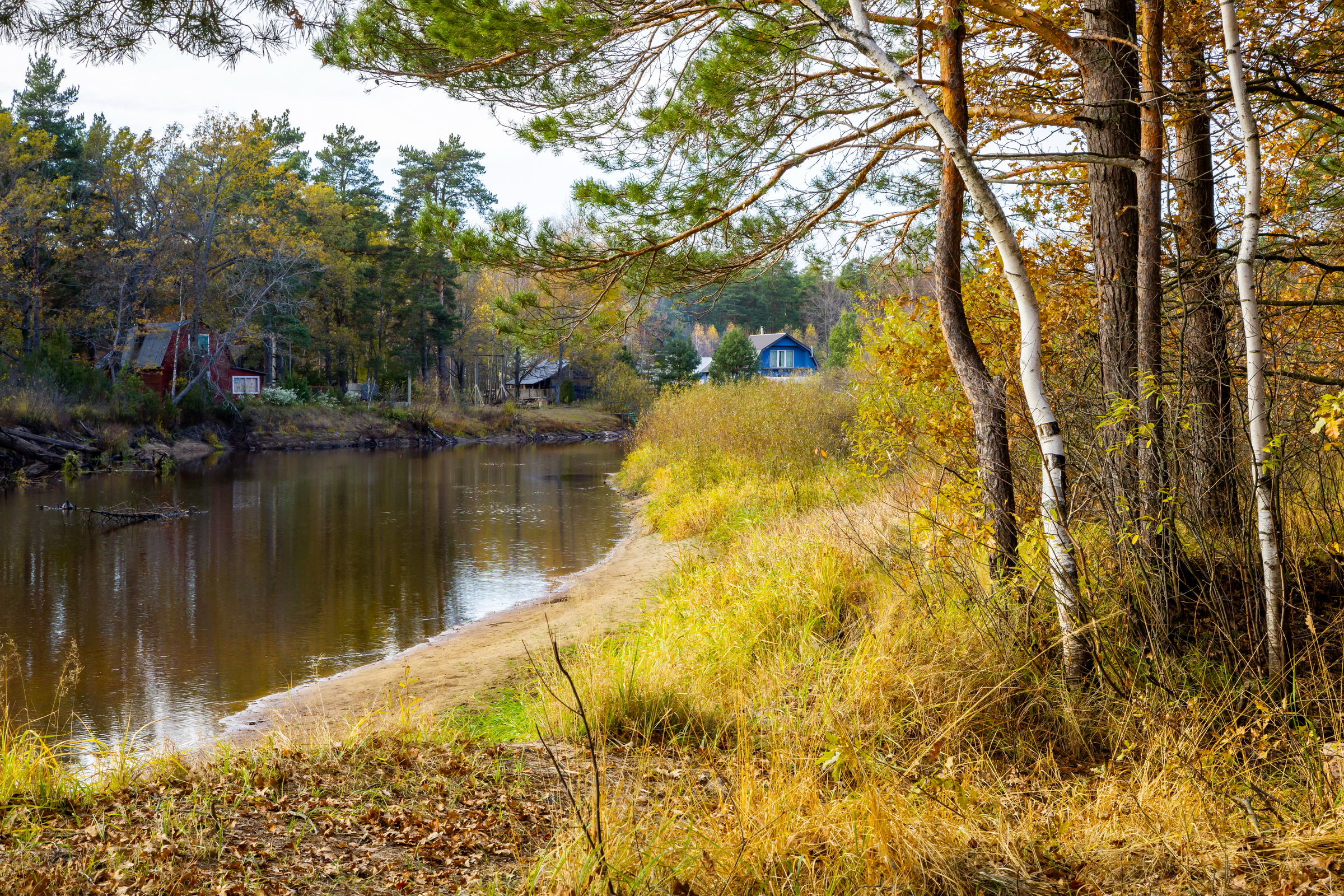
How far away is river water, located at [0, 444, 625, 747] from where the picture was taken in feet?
27.3

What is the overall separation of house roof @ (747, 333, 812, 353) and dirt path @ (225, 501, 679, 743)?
49469mm

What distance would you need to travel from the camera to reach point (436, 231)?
23.4ft

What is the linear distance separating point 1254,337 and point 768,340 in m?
58.4

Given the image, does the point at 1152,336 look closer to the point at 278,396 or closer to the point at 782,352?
the point at 278,396

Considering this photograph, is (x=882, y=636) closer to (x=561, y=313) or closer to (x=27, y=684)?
(x=561, y=313)

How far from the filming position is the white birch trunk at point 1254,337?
406 centimetres

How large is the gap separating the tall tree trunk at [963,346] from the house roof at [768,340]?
5432 centimetres

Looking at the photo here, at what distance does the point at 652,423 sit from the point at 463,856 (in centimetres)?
2016

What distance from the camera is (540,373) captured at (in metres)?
59.8

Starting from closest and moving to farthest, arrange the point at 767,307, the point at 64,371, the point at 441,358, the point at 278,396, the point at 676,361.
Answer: the point at 64,371 → the point at 278,396 → the point at 441,358 → the point at 676,361 → the point at 767,307

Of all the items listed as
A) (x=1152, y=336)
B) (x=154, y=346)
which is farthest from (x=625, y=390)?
(x=1152, y=336)

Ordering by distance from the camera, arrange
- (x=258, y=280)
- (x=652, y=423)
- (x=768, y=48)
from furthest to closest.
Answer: (x=258, y=280)
(x=652, y=423)
(x=768, y=48)

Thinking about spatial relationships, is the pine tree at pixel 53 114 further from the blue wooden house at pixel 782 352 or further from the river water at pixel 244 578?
the blue wooden house at pixel 782 352

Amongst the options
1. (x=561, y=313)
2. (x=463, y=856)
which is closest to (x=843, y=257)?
(x=561, y=313)
